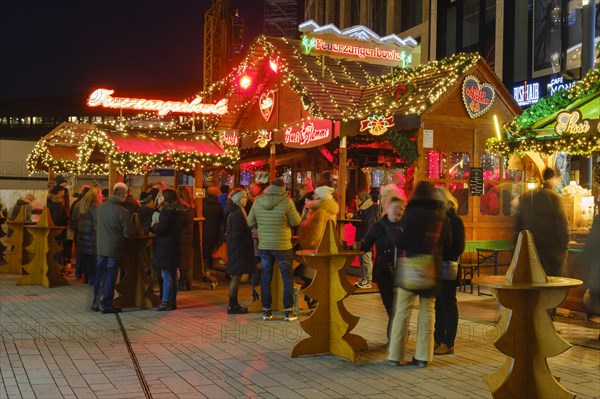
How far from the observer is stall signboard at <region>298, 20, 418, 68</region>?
53.0 ft

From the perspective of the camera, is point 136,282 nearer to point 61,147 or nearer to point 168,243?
point 168,243

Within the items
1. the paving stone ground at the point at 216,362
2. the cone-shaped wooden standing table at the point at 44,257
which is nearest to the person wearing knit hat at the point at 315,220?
the paving stone ground at the point at 216,362

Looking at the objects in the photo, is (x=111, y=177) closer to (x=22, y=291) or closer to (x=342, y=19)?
(x=22, y=291)

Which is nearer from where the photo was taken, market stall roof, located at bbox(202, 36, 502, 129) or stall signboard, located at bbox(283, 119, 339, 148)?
market stall roof, located at bbox(202, 36, 502, 129)

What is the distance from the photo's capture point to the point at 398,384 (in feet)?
19.9

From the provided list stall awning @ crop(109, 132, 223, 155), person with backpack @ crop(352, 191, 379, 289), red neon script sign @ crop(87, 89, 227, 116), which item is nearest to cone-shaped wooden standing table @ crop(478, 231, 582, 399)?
person with backpack @ crop(352, 191, 379, 289)

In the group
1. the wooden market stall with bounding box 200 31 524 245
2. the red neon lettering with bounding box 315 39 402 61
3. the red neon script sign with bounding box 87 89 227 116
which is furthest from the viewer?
the red neon lettering with bounding box 315 39 402 61

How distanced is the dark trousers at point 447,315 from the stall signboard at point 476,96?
7074 mm

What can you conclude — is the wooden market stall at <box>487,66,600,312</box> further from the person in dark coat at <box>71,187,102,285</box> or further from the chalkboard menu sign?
the person in dark coat at <box>71,187,102,285</box>

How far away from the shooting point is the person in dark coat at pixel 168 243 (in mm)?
9781

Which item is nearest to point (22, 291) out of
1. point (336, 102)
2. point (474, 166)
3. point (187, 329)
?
point (187, 329)

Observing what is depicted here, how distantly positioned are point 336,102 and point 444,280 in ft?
28.6

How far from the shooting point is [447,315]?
7.23m

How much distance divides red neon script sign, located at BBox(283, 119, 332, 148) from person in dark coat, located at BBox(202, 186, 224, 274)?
2.62 meters
